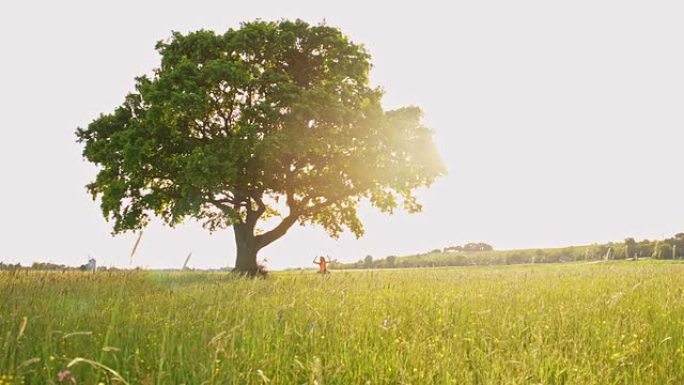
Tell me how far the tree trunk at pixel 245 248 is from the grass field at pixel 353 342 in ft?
57.9

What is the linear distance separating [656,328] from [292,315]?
4.40 meters

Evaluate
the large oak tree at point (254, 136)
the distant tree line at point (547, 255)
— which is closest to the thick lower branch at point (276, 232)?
the large oak tree at point (254, 136)

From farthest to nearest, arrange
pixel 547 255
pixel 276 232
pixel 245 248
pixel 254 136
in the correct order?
pixel 547 255 → pixel 276 232 → pixel 245 248 → pixel 254 136

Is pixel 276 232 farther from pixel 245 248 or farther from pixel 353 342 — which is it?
pixel 353 342

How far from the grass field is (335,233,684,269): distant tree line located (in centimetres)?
5370

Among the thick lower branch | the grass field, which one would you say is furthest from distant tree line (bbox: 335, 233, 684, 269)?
the grass field

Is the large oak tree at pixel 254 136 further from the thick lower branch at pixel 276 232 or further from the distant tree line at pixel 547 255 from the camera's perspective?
the distant tree line at pixel 547 255

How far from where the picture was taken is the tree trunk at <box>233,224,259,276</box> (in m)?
26.2

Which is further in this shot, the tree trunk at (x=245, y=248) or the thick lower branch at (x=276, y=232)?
the thick lower branch at (x=276, y=232)

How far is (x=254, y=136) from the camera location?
22031 mm

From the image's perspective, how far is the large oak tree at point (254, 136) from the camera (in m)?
22.3

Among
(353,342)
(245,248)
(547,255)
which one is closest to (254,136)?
(245,248)

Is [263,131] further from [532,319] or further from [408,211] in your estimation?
[532,319]

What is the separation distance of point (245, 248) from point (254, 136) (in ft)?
24.1
